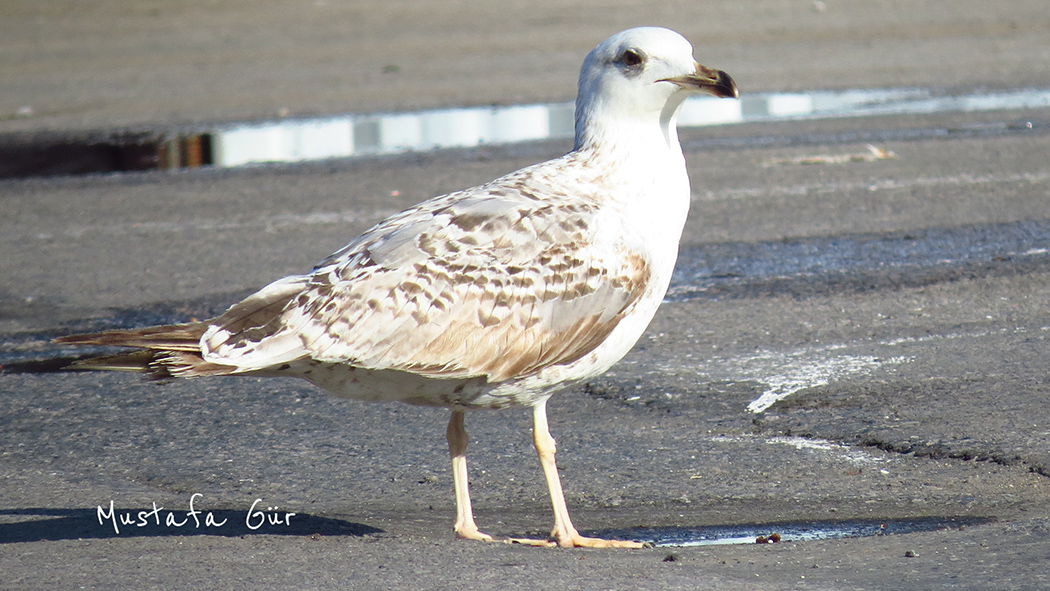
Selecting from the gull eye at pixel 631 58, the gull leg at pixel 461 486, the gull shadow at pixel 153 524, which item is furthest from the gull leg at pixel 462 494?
the gull eye at pixel 631 58

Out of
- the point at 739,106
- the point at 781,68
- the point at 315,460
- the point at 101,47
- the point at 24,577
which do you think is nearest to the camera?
the point at 24,577

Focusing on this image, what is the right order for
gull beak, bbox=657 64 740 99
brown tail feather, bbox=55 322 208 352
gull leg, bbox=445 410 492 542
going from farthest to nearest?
gull beak, bbox=657 64 740 99, gull leg, bbox=445 410 492 542, brown tail feather, bbox=55 322 208 352

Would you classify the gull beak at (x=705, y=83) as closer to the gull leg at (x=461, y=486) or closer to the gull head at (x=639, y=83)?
the gull head at (x=639, y=83)

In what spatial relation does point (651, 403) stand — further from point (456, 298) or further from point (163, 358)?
point (163, 358)

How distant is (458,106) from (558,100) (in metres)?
1.24

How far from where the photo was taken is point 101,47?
22.1 m

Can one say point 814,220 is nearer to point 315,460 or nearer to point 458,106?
point 315,460

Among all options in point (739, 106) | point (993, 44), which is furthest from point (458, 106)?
point (993, 44)

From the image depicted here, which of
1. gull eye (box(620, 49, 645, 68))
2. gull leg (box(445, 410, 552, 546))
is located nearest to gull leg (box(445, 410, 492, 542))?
gull leg (box(445, 410, 552, 546))

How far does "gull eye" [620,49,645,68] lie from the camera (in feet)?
16.6

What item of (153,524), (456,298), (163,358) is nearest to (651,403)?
(456,298)

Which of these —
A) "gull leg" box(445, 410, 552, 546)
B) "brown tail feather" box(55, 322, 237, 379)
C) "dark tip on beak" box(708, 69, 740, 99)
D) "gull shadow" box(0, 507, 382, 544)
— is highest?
"dark tip on beak" box(708, 69, 740, 99)

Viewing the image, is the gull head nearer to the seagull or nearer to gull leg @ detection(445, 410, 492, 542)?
the seagull

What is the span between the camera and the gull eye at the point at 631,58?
5.05 m
